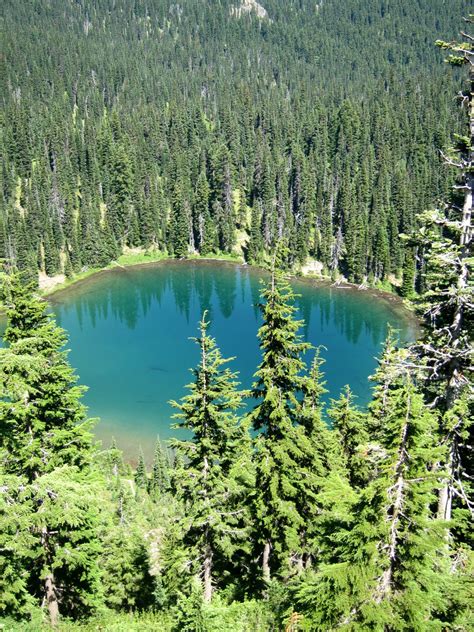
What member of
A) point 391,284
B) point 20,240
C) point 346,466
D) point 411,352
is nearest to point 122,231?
point 20,240

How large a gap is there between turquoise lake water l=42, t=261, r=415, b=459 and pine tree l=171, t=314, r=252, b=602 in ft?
153

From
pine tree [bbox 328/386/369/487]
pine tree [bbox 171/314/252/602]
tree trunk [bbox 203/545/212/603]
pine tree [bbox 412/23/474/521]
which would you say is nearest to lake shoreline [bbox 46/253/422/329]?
pine tree [bbox 328/386/369/487]

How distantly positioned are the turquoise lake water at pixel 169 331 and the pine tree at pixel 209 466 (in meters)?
46.7

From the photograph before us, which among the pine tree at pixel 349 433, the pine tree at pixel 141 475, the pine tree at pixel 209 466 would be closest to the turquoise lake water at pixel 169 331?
the pine tree at pixel 141 475

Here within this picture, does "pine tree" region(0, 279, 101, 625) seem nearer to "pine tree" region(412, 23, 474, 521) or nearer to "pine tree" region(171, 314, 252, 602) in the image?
"pine tree" region(171, 314, 252, 602)

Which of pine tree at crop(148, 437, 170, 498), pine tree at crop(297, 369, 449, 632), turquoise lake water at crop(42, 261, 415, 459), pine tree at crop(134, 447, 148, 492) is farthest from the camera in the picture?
turquoise lake water at crop(42, 261, 415, 459)

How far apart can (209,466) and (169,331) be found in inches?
3248

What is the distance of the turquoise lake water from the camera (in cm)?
7562

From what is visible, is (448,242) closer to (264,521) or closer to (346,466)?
(264,521)

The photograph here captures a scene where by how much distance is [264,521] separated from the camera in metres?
20.4

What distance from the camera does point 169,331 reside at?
10238cm

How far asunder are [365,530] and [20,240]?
12167 cm

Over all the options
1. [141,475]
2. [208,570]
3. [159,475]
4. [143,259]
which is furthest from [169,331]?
[208,570]

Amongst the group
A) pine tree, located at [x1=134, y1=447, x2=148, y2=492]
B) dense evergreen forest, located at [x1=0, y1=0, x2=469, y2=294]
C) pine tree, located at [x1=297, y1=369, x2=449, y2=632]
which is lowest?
pine tree, located at [x1=134, y1=447, x2=148, y2=492]
